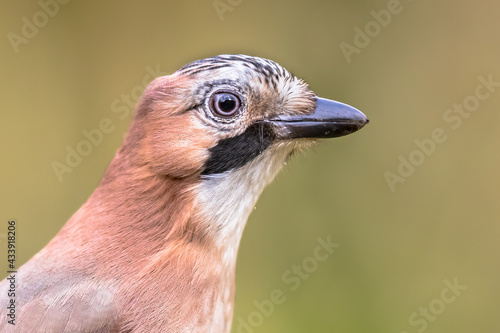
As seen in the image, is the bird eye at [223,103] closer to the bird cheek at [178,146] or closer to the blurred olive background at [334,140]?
the bird cheek at [178,146]

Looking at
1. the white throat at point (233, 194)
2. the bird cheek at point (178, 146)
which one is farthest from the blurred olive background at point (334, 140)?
the bird cheek at point (178, 146)

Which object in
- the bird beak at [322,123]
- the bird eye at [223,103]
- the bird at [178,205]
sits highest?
the bird beak at [322,123]

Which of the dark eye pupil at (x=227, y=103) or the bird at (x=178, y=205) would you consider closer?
the bird at (x=178, y=205)

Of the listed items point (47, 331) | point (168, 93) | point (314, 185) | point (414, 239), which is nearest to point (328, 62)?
point (314, 185)

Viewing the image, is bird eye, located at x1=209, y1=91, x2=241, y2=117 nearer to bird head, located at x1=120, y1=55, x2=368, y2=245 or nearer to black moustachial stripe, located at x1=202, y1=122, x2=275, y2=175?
bird head, located at x1=120, y1=55, x2=368, y2=245

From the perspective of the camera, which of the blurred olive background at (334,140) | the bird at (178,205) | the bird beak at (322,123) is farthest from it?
the blurred olive background at (334,140)

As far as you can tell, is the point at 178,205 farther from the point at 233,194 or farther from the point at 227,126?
the point at 227,126

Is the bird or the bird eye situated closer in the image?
the bird

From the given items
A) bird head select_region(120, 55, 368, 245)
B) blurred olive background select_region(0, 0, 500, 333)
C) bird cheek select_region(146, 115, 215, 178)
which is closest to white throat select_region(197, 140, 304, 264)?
bird head select_region(120, 55, 368, 245)
